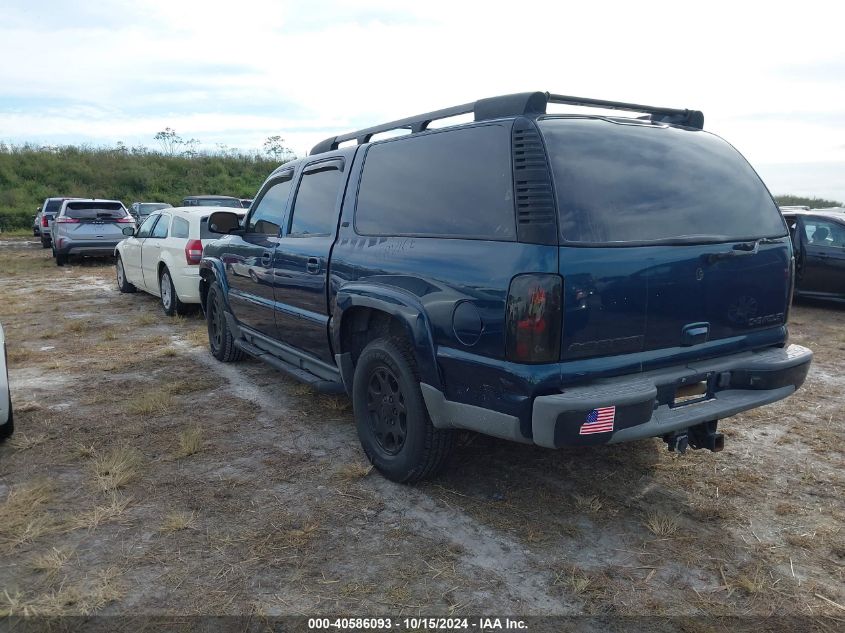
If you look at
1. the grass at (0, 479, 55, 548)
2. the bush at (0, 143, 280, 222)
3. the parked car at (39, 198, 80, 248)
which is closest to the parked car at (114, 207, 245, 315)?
the grass at (0, 479, 55, 548)

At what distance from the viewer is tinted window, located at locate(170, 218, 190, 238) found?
8.50 meters

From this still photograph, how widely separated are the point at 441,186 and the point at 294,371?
2.02 meters

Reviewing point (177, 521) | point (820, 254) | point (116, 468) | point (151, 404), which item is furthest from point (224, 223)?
point (820, 254)

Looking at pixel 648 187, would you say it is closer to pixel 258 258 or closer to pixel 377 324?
pixel 377 324

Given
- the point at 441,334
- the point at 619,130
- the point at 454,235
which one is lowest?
the point at 441,334

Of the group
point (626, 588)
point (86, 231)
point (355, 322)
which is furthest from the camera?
point (86, 231)

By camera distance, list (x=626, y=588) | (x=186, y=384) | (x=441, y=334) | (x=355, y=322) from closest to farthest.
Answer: (x=626, y=588), (x=441, y=334), (x=355, y=322), (x=186, y=384)

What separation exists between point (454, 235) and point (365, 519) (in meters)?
1.51

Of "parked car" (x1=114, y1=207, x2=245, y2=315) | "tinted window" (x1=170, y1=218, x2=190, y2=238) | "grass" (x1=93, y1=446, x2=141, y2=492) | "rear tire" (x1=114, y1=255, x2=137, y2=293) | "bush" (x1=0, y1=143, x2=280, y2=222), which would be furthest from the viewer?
"bush" (x1=0, y1=143, x2=280, y2=222)

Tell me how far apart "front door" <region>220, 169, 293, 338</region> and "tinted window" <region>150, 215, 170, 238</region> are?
12.4 feet

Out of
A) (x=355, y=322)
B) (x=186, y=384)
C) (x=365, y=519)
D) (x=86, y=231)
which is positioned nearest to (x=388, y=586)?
(x=365, y=519)

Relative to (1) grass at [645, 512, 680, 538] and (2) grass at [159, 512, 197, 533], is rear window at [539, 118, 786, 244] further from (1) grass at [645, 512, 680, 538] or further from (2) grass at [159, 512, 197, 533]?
(2) grass at [159, 512, 197, 533]

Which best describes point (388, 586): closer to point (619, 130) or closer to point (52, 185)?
point (619, 130)

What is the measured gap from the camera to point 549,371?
108 inches
